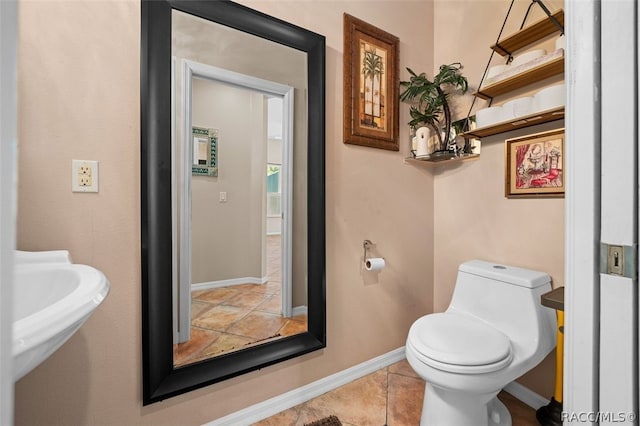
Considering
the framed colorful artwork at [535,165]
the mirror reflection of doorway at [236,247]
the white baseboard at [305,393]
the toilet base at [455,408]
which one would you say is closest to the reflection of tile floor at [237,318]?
the mirror reflection of doorway at [236,247]

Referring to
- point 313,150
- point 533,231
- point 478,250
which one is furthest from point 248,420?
point 533,231

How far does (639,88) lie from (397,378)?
1.73 meters

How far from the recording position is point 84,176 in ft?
3.61

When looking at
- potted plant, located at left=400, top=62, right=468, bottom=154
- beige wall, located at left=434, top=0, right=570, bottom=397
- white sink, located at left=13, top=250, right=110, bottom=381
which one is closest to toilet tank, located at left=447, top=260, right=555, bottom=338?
beige wall, located at left=434, top=0, right=570, bottom=397

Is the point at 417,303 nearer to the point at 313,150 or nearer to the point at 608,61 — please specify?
the point at 313,150

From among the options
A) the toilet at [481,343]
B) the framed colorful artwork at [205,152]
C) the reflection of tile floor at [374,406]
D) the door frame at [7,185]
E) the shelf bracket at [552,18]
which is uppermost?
the shelf bracket at [552,18]

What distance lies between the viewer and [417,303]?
202 cm

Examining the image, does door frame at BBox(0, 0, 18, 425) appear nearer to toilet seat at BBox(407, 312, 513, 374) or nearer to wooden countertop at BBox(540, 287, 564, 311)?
toilet seat at BBox(407, 312, 513, 374)

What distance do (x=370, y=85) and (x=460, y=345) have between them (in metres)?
1.44

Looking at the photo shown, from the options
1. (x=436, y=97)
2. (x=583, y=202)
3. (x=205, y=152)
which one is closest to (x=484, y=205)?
(x=436, y=97)

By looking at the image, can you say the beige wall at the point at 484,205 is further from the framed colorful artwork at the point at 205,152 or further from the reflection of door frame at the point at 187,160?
the framed colorful artwork at the point at 205,152

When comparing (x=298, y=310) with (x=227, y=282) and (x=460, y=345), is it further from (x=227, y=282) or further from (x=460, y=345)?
(x=460, y=345)

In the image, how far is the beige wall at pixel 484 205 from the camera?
4.95ft

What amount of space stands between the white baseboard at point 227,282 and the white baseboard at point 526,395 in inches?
58.0
